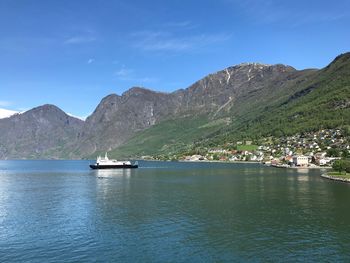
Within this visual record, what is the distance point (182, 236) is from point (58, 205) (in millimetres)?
36442

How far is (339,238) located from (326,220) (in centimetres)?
1137

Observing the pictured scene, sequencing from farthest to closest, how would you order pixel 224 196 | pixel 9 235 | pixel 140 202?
pixel 224 196, pixel 140 202, pixel 9 235

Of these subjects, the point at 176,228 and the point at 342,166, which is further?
the point at 342,166

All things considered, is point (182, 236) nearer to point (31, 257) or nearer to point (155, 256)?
point (155, 256)

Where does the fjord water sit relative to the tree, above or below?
below

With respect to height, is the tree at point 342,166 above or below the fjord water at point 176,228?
above

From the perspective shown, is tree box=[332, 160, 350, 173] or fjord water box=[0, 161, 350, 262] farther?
tree box=[332, 160, 350, 173]

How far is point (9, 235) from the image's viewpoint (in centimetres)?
5016

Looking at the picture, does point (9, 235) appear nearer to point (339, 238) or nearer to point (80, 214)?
point (80, 214)

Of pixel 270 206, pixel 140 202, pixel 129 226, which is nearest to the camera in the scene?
pixel 129 226

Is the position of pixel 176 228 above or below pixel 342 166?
below

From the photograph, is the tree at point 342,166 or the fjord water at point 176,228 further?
the tree at point 342,166

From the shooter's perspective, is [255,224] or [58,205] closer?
[255,224]

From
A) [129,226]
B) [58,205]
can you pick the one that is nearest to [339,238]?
[129,226]
